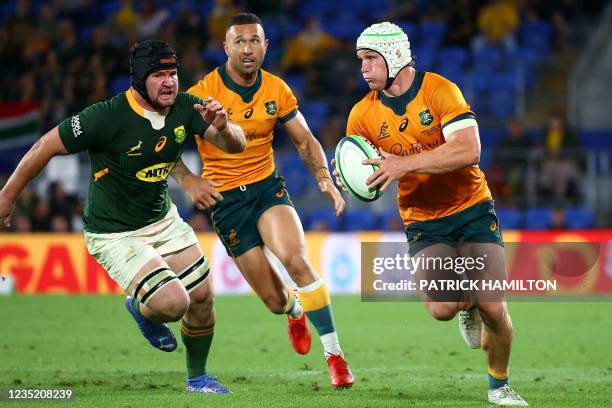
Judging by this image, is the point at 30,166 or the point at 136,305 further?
the point at 136,305

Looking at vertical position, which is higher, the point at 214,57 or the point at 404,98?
the point at 214,57

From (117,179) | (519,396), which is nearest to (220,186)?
(117,179)

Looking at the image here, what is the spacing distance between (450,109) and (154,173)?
2067 mm

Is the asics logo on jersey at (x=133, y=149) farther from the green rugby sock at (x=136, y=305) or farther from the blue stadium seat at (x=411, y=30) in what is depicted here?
the blue stadium seat at (x=411, y=30)

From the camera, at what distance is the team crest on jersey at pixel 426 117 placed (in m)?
7.17

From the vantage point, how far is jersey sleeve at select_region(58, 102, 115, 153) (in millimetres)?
7035

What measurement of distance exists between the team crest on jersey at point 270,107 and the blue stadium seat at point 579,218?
8425mm

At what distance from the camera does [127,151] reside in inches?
286

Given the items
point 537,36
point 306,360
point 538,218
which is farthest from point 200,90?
point 537,36

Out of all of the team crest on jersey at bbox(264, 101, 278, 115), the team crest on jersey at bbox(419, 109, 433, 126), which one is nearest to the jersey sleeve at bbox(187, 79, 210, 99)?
the team crest on jersey at bbox(264, 101, 278, 115)

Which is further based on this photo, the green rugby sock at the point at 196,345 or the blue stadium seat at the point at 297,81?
the blue stadium seat at the point at 297,81

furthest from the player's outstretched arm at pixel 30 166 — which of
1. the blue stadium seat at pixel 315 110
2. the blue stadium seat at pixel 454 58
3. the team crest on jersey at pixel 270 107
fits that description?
the blue stadium seat at pixel 454 58

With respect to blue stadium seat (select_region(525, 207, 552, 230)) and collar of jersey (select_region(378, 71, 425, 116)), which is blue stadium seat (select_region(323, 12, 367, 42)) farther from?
collar of jersey (select_region(378, 71, 425, 116))

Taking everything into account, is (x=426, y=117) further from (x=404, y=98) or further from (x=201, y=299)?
(x=201, y=299)
